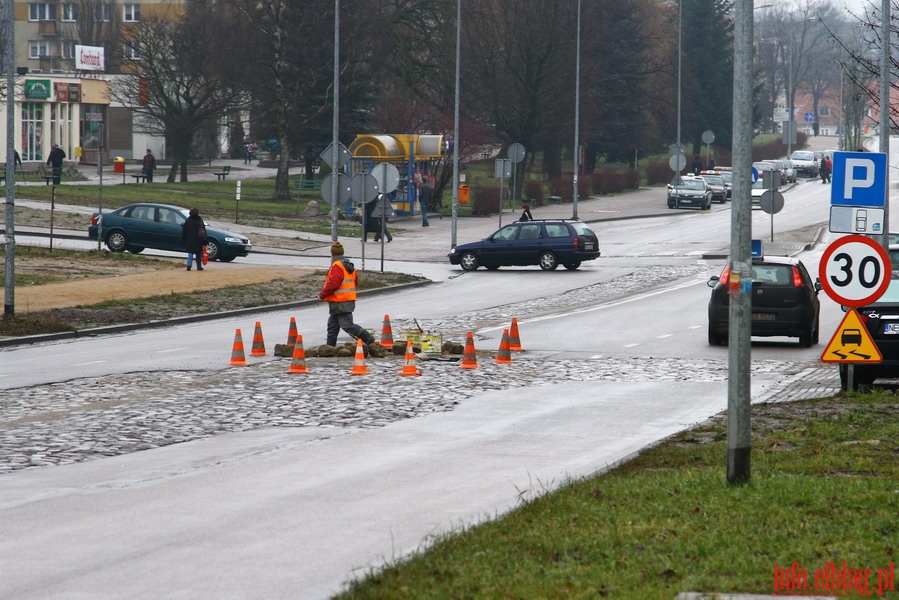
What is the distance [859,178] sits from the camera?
47.4 feet

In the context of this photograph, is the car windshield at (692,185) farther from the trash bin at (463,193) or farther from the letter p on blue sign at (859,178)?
the letter p on blue sign at (859,178)

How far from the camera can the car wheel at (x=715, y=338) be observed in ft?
74.6

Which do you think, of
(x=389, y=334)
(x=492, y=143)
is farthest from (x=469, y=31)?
(x=389, y=334)

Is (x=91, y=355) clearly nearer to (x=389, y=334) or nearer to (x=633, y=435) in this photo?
(x=389, y=334)

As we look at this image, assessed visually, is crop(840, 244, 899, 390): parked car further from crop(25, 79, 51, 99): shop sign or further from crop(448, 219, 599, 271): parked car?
crop(25, 79, 51, 99): shop sign

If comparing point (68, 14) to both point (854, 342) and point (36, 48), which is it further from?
point (854, 342)

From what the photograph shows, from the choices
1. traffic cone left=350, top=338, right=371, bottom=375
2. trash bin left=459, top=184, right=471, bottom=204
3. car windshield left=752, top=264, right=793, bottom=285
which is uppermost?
trash bin left=459, top=184, right=471, bottom=204

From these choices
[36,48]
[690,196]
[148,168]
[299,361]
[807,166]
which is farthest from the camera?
[36,48]

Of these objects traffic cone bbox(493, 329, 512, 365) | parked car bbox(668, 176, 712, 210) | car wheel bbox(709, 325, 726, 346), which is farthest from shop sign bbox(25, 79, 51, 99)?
traffic cone bbox(493, 329, 512, 365)

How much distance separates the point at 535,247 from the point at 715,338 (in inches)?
714

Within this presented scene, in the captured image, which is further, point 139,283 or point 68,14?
point 68,14

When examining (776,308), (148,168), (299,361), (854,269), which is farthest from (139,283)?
(148,168)

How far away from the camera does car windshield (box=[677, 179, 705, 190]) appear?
7003 cm

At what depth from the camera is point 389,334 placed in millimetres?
21578
